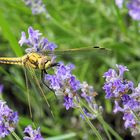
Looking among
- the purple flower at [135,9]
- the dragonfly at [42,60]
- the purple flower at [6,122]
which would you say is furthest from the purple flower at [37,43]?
the purple flower at [135,9]

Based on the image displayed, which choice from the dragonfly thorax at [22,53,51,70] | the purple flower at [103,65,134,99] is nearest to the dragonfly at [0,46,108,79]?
the dragonfly thorax at [22,53,51,70]

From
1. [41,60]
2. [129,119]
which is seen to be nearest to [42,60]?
[41,60]

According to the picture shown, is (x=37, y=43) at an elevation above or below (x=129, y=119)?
above

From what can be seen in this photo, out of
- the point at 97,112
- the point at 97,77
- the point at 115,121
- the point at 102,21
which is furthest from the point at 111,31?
the point at 97,112

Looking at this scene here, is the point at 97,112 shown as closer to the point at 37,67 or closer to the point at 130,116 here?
the point at 130,116

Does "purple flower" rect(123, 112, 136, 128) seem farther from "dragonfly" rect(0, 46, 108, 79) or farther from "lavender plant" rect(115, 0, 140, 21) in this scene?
"lavender plant" rect(115, 0, 140, 21)

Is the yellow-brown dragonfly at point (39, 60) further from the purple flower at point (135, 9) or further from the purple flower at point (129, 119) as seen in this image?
the purple flower at point (135, 9)

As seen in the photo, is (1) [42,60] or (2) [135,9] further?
(2) [135,9]

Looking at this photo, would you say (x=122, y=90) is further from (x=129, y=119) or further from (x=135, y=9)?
(x=135, y=9)

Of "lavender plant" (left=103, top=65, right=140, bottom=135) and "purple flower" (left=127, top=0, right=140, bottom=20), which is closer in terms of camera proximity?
"lavender plant" (left=103, top=65, right=140, bottom=135)
